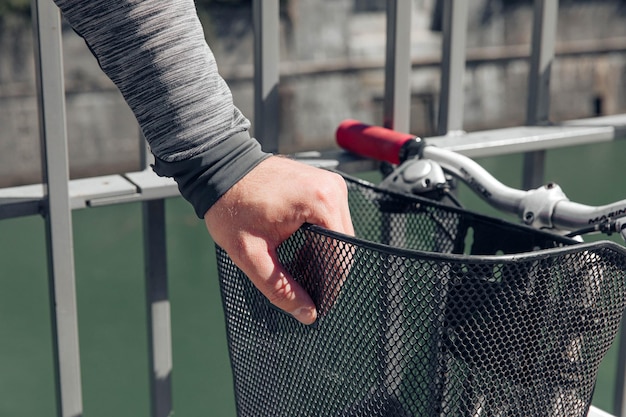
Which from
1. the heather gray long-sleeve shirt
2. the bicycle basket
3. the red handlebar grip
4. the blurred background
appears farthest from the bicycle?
the blurred background

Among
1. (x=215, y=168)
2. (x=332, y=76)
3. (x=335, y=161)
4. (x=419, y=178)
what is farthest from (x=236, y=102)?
(x=215, y=168)

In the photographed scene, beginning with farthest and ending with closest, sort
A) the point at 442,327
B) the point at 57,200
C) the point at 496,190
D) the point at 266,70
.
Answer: the point at 266,70 < the point at 57,200 < the point at 496,190 < the point at 442,327

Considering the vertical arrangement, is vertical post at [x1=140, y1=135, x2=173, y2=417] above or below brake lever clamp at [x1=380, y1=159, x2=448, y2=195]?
below

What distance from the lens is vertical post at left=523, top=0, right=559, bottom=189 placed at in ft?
5.32

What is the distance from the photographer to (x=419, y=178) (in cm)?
120

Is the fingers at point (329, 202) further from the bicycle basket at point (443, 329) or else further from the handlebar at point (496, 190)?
the handlebar at point (496, 190)

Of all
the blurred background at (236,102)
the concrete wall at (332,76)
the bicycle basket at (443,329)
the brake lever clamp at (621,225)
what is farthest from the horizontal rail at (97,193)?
the concrete wall at (332,76)

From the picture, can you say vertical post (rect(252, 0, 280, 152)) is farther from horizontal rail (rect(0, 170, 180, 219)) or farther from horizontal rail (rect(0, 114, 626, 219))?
horizontal rail (rect(0, 170, 180, 219))

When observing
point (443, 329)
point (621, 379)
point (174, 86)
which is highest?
point (174, 86)

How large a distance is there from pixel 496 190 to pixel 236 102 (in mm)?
11207

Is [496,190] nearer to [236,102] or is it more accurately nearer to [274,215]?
[274,215]

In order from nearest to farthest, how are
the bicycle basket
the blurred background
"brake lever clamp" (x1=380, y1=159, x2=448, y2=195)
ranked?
the bicycle basket
"brake lever clamp" (x1=380, y1=159, x2=448, y2=195)
the blurred background

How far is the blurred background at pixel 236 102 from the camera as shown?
599 centimetres

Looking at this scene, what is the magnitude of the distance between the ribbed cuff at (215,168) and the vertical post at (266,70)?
49 cm
